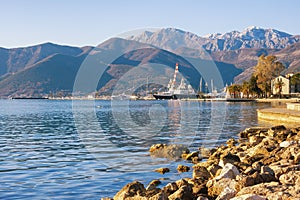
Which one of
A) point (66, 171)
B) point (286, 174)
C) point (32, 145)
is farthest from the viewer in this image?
point (32, 145)

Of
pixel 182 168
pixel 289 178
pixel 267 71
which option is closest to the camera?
pixel 289 178

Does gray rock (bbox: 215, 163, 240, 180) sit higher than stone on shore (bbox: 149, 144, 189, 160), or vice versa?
gray rock (bbox: 215, 163, 240, 180)

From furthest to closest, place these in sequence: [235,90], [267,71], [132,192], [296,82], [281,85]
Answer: [235,90], [296,82], [267,71], [281,85], [132,192]

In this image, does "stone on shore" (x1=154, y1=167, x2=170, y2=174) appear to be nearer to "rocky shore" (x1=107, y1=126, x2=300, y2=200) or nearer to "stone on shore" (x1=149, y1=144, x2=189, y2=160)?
"rocky shore" (x1=107, y1=126, x2=300, y2=200)

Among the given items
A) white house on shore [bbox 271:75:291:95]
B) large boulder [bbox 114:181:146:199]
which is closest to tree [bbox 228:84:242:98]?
white house on shore [bbox 271:75:291:95]

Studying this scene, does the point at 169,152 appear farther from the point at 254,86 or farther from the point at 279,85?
the point at 254,86

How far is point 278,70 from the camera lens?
14200 cm

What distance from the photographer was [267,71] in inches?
5546

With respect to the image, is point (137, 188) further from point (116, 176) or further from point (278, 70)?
point (278, 70)


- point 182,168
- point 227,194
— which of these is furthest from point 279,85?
point 227,194

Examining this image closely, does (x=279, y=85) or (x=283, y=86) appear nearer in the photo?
(x=279, y=85)

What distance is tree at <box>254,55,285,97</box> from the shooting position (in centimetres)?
14100

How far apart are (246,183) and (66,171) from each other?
9.98m

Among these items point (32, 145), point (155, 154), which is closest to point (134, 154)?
point (155, 154)
